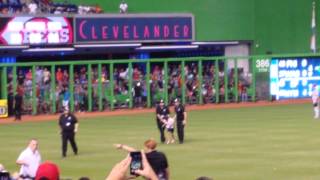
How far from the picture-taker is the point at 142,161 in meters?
9.13

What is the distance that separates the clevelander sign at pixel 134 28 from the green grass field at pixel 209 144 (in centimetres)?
803

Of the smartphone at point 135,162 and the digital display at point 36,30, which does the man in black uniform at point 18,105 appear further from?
the smartphone at point 135,162

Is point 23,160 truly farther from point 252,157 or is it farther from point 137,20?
point 137,20

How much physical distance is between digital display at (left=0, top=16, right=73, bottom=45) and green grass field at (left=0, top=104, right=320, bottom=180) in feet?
23.3

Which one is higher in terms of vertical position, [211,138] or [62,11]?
[62,11]

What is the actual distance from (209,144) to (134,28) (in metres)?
23.9

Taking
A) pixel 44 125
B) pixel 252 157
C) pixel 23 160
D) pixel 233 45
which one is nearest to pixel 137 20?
pixel 233 45

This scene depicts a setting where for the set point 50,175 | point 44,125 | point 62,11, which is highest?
point 62,11

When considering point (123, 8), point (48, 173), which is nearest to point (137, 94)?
point (123, 8)

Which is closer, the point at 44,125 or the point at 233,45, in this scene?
the point at 44,125

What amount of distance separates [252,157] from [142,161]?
16503 mm

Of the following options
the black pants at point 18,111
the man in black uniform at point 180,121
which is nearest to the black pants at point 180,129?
the man in black uniform at point 180,121

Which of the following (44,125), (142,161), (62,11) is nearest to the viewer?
(142,161)

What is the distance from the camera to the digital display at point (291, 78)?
5487cm
